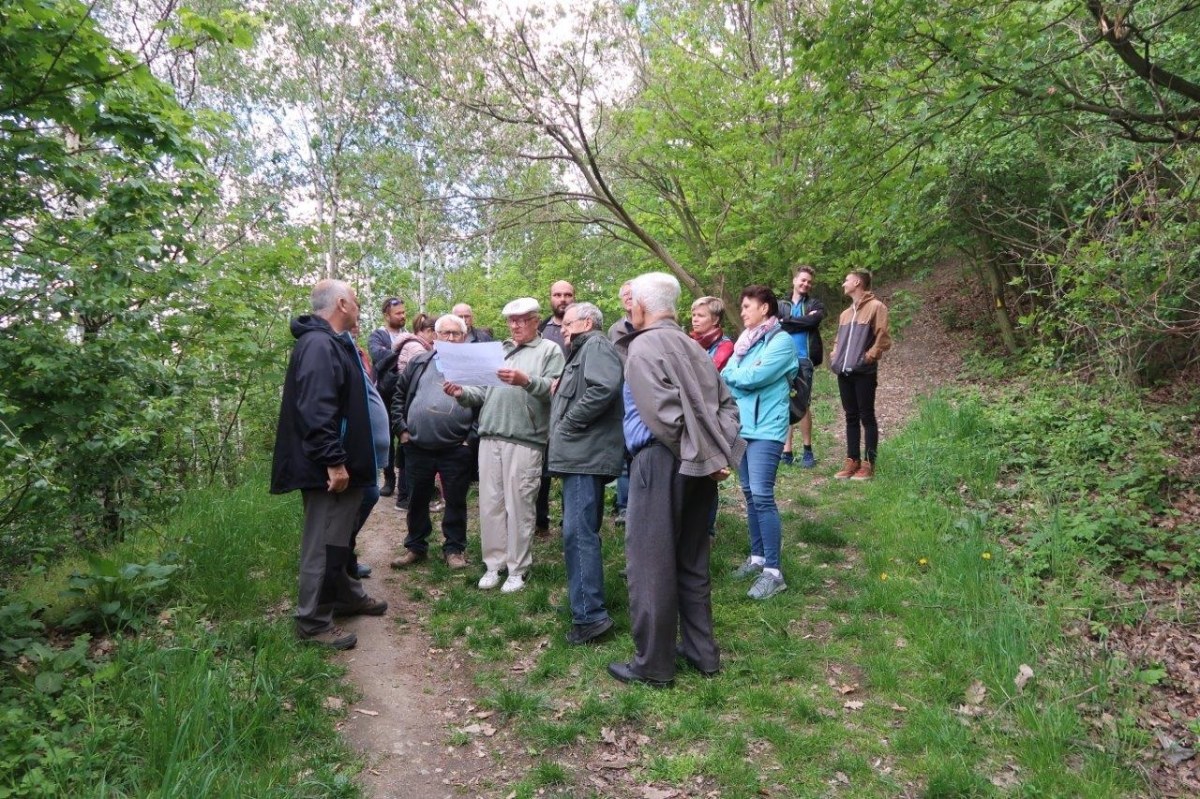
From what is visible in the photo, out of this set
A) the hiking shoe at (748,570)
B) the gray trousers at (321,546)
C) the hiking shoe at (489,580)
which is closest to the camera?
the gray trousers at (321,546)

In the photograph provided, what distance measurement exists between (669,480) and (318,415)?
6.59ft

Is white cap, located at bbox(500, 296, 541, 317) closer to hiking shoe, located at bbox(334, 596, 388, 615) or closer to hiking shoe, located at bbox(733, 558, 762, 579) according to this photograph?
hiking shoe, located at bbox(334, 596, 388, 615)

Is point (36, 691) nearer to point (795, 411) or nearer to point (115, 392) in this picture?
point (115, 392)

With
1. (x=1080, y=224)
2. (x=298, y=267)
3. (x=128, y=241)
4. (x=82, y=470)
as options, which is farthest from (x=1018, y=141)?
(x=82, y=470)

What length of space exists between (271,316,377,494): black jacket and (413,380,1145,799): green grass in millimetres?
1381

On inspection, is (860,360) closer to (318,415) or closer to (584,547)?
(584,547)

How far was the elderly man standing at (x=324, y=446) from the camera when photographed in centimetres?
388

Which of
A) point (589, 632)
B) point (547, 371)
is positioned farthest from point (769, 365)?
point (589, 632)

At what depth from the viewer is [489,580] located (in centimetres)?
513

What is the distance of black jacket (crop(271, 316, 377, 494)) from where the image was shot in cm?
387

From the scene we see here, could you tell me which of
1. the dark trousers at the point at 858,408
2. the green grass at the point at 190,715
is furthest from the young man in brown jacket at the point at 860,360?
the green grass at the point at 190,715

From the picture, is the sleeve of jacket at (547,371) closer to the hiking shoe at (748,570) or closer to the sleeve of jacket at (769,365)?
the sleeve of jacket at (769,365)

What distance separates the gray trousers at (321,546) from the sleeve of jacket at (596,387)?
142 centimetres

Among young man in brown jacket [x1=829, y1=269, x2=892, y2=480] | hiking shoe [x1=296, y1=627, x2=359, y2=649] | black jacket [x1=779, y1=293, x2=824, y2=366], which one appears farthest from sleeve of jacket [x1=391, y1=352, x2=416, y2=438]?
young man in brown jacket [x1=829, y1=269, x2=892, y2=480]
